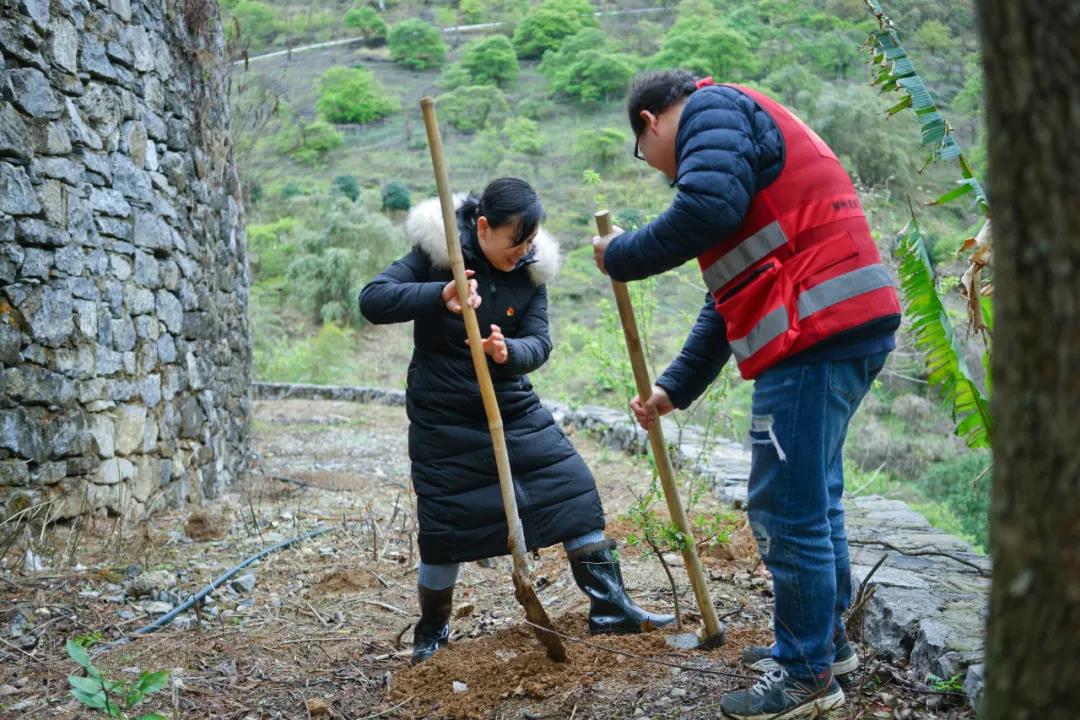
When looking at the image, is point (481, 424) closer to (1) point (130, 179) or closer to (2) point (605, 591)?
(2) point (605, 591)

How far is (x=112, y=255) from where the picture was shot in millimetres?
5574

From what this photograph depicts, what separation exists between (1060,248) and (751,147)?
143 centimetres

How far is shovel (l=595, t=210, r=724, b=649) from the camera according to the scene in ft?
10.1

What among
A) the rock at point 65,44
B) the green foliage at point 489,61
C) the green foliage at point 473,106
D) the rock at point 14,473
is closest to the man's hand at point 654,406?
the rock at point 14,473

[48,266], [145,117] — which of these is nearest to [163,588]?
[48,266]

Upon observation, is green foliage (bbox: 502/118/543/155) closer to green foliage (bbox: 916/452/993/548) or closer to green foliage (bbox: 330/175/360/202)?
green foliage (bbox: 330/175/360/202)

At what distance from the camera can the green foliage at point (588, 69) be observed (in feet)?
120

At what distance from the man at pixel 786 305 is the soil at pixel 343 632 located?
257mm

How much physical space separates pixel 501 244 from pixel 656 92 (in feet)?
2.93

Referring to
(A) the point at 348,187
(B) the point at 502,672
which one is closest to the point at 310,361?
(A) the point at 348,187

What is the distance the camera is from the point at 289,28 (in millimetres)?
41188

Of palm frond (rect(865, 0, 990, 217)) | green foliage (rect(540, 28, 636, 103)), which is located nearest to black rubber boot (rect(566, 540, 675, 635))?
palm frond (rect(865, 0, 990, 217))

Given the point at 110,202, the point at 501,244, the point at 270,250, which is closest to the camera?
the point at 501,244

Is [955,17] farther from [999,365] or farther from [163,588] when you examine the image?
[999,365]
